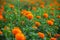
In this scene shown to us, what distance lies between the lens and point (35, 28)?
2.89 m

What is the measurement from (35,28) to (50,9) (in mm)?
1438

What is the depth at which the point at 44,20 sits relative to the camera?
3396 millimetres

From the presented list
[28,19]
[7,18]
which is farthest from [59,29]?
[7,18]

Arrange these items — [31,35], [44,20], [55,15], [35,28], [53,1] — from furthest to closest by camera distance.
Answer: [53,1]
[55,15]
[44,20]
[35,28]
[31,35]

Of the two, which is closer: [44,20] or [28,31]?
[28,31]

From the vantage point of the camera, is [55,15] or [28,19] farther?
[55,15]

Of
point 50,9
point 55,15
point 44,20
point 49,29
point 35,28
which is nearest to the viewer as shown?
point 35,28

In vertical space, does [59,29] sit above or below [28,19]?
below

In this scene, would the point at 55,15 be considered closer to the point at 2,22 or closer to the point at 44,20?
the point at 44,20

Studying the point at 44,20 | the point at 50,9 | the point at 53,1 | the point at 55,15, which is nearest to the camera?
the point at 44,20

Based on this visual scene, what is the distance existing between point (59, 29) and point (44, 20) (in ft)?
1.00

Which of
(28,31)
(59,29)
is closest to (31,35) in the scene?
(28,31)

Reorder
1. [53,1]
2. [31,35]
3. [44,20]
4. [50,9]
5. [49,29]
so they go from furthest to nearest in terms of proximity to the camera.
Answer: [53,1]
[50,9]
[44,20]
[49,29]
[31,35]

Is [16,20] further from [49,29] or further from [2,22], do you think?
[49,29]
